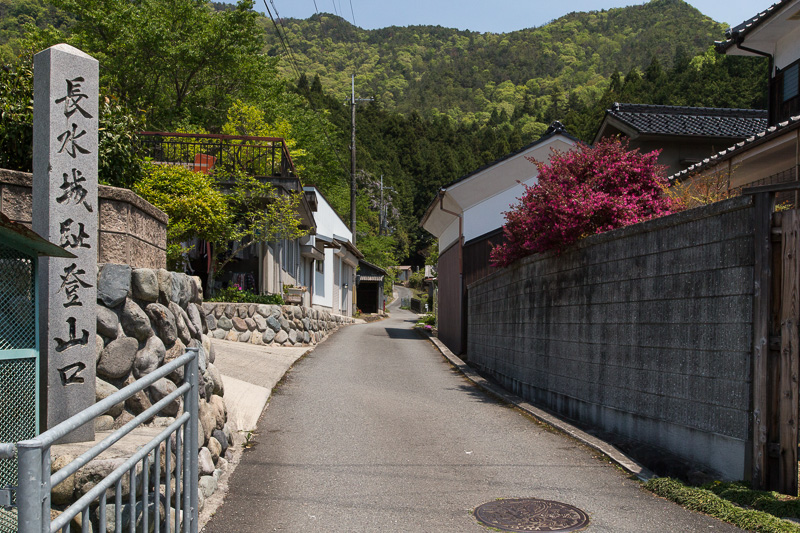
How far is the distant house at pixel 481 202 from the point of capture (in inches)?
722

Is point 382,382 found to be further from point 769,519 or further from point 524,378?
point 769,519

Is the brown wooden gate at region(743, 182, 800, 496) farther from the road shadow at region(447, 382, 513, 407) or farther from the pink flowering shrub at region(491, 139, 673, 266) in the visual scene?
the road shadow at region(447, 382, 513, 407)

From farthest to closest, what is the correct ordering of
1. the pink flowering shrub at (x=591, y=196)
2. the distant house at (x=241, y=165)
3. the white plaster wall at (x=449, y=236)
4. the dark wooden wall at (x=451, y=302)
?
the white plaster wall at (x=449, y=236) < the dark wooden wall at (x=451, y=302) < the distant house at (x=241, y=165) < the pink flowering shrub at (x=591, y=196)

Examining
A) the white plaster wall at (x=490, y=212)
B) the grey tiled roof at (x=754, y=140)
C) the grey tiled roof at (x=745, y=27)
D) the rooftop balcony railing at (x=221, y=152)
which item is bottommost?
the white plaster wall at (x=490, y=212)

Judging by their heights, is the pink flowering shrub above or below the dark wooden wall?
above

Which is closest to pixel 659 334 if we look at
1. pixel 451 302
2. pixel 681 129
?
pixel 681 129

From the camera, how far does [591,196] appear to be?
9.20m

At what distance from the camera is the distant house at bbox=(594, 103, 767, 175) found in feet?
62.6

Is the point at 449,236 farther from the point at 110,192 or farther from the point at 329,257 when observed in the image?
the point at 110,192

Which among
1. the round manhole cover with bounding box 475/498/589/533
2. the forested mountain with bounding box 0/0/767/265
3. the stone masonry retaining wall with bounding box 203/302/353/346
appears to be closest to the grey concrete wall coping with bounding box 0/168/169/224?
the forested mountain with bounding box 0/0/767/265

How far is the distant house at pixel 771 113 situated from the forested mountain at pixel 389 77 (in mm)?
9669

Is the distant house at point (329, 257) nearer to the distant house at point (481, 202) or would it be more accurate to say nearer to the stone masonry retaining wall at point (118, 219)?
the distant house at point (481, 202)

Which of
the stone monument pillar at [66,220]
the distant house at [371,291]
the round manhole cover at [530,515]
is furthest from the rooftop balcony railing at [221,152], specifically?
the distant house at [371,291]

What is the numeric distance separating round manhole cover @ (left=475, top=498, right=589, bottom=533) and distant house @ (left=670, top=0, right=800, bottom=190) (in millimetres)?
6688
